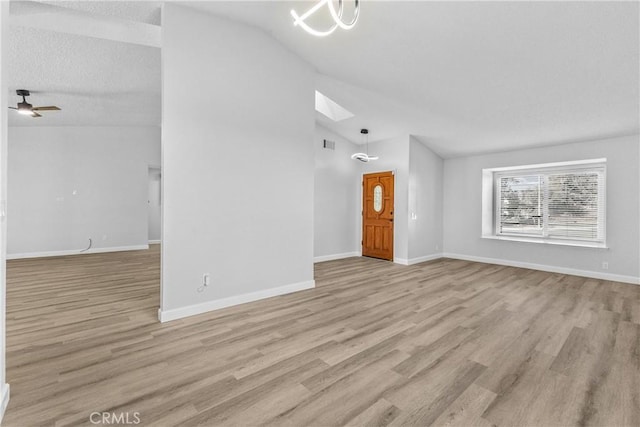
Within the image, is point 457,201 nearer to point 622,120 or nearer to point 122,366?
point 622,120

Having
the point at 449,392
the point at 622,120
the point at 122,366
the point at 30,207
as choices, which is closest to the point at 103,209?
the point at 30,207

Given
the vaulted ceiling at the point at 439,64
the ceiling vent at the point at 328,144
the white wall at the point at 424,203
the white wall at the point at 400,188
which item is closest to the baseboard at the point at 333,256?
the white wall at the point at 400,188

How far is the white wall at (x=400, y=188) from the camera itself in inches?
243

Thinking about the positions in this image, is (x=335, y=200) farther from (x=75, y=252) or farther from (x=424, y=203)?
(x=75, y=252)

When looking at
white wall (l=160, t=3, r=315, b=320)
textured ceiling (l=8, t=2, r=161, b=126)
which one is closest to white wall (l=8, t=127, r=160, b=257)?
textured ceiling (l=8, t=2, r=161, b=126)

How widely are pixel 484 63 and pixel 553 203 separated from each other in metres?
4.06

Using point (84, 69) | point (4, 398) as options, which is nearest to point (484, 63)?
point (4, 398)

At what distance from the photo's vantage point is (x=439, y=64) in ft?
11.8

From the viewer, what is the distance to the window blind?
5289 millimetres

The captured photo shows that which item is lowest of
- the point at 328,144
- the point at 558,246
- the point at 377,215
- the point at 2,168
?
the point at 558,246

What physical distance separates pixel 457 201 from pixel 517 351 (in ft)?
16.5

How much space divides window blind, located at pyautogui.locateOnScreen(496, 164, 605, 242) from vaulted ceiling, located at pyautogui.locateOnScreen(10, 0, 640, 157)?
863 mm

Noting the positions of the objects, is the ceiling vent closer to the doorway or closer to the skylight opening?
the skylight opening

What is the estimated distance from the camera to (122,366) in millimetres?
2133
